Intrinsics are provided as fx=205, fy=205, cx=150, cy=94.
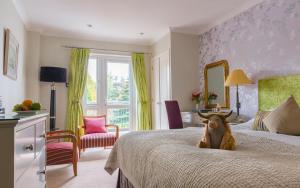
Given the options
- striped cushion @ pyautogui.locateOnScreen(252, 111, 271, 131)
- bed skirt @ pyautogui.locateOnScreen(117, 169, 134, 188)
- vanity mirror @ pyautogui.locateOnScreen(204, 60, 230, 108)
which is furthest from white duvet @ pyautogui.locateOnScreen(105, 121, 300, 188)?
vanity mirror @ pyautogui.locateOnScreen(204, 60, 230, 108)

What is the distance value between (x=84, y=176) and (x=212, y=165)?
2.52 m

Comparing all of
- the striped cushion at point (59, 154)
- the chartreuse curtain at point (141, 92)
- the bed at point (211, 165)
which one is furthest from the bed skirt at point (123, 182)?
the chartreuse curtain at point (141, 92)

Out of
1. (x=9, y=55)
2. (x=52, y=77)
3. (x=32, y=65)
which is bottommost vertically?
(x=52, y=77)

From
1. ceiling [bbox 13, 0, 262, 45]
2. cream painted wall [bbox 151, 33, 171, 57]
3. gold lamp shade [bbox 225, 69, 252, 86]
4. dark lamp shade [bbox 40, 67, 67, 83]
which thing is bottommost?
gold lamp shade [bbox 225, 69, 252, 86]

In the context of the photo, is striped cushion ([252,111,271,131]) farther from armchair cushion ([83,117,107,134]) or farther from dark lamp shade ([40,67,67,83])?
dark lamp shade ([40,67,67,83])

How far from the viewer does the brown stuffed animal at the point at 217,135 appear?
133 cm

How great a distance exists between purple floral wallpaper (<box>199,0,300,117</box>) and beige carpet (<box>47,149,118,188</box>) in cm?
233

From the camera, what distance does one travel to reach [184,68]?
14.4 ft

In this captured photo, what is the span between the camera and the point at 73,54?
4656 millimetres

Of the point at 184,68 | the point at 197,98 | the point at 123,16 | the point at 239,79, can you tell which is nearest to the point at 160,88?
the point at 184,68

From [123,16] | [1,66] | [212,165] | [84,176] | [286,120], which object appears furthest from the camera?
[123,16]

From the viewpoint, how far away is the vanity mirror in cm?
368

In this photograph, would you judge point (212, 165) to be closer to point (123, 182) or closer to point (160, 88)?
point (123, 182)

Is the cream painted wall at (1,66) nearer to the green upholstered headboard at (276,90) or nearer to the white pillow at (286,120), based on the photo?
the white pillow at (286,120)
